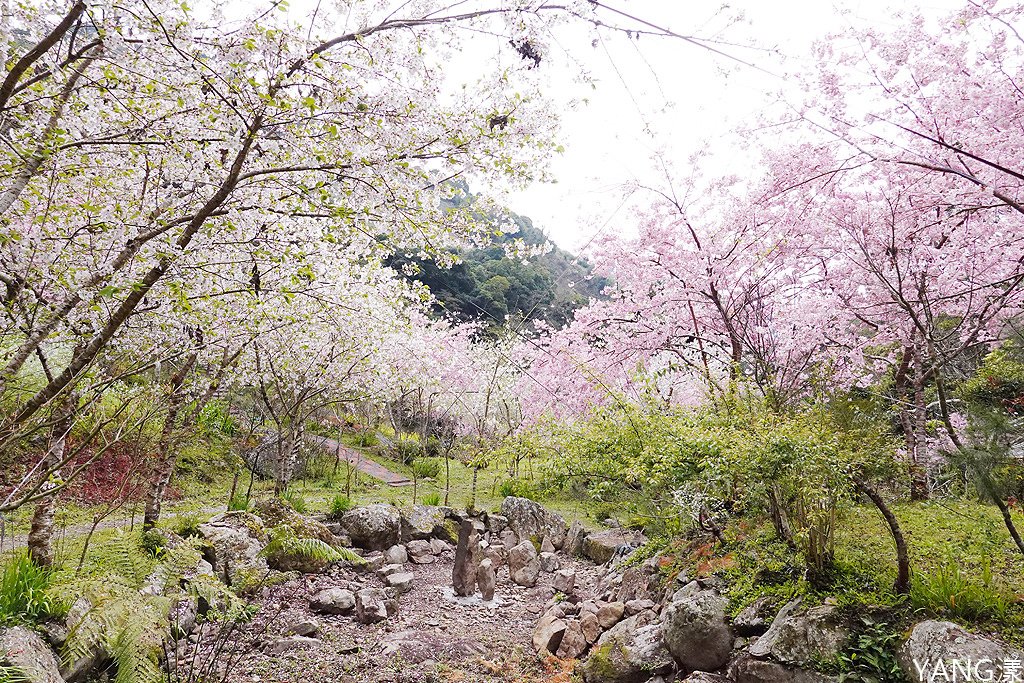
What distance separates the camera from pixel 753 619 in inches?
169

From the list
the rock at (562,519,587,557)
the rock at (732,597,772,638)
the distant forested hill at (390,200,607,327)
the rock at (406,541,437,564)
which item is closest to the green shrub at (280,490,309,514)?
the rock at (406,541,437,564)

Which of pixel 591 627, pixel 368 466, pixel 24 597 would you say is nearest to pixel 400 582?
pixel 591 627

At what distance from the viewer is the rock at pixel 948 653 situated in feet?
10.1

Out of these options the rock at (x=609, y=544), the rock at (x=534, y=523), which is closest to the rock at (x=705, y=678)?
the rock at (x=609, y=544)

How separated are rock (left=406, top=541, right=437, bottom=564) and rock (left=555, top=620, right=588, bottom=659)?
3690 millimetres

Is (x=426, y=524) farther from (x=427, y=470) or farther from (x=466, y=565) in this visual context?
(x=427, y=470)

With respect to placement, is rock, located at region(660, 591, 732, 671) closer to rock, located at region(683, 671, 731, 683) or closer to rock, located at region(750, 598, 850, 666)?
rock, located at region(683, 671, 731, 683)

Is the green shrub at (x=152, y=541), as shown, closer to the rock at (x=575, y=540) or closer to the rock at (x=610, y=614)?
the rock at (x=610, y=614)

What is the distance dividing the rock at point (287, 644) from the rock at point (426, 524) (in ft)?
12.0

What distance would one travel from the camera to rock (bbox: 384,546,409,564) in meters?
8.21

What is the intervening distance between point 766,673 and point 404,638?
11.5ft

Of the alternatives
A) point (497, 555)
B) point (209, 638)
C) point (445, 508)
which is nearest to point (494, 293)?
point (445, 508)

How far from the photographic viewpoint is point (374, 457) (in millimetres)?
16781

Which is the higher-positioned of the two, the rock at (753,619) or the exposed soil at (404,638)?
the rock at (753,619)
